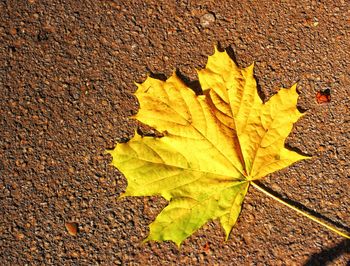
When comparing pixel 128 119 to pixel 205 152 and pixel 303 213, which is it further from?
pixel 303 213

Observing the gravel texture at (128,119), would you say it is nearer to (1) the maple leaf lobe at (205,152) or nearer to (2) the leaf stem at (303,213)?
(2) the leaf stem at (303,213)

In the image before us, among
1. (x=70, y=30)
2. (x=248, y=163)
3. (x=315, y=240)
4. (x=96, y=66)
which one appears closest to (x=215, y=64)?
(x=248, y=163)

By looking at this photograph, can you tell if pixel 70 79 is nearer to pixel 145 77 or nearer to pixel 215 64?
pixel 145 77

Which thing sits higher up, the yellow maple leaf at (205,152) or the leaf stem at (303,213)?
the yellow maple leaf at (205,152)

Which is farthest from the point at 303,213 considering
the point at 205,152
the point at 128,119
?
the point at 128,119

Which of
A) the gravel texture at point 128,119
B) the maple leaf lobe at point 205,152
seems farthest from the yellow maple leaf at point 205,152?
the gravel texture at point 128,119

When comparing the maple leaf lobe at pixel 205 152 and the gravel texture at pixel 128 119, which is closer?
the maple leaf lobe at pixel 205 152

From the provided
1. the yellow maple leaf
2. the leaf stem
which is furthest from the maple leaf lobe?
the leaf stem
